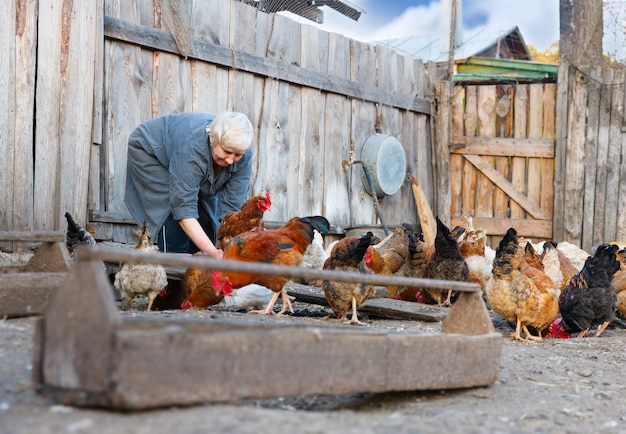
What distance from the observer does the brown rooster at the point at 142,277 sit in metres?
5.68

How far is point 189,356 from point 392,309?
12.8 feet

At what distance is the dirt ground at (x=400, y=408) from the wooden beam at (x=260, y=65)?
144 inches

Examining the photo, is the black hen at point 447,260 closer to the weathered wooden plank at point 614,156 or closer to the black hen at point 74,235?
the black hen at point 74,235

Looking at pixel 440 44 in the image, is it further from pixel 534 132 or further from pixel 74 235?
pixel 74 235

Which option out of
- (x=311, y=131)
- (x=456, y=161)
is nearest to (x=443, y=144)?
(x=456, y=161)

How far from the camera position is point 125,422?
2.13m

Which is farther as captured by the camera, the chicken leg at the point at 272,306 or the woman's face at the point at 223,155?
the chicken leg at the point at 272,306

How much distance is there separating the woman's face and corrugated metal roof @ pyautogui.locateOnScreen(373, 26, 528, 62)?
12.0 metres

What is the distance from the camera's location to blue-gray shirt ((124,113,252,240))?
5.36 meters

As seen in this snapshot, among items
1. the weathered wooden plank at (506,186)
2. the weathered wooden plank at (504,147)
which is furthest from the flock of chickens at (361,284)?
the weathered wooden plank at (504,147)

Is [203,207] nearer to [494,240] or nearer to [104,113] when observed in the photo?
[104,113]

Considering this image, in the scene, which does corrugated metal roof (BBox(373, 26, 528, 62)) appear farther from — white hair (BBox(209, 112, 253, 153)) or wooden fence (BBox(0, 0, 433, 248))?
white hair (BBox(209, 112, 253, 153))

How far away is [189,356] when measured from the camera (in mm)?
2342

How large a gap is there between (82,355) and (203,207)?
414 cm
